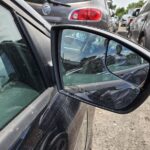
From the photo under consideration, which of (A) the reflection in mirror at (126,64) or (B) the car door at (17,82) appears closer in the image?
(B) the car door at (17,82)

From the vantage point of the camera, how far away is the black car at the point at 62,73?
148 cm

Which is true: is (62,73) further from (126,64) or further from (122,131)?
(122,131)

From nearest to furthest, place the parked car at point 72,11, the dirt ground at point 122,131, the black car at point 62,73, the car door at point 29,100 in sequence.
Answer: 1. the car door at point 29,100
2. the black car at point 62,73
3. the dirt ground at point 122,131
4. the parked car at point 72,11

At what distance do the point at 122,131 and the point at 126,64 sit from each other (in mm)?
2774

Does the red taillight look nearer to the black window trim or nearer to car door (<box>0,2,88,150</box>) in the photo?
car door (<box>0,2,88,150</box>)

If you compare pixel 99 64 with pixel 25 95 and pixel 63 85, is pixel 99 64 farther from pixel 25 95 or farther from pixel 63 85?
pixel 25 95

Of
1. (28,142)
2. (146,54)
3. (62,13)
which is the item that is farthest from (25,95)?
(62,13)

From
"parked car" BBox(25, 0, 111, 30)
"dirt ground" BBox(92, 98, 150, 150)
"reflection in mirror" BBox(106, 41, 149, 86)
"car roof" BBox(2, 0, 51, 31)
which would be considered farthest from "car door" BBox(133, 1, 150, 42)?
"reflection in mirror" BBox(106, 41, 149, 86)

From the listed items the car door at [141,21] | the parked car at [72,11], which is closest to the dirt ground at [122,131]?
the parked car at [72,11]

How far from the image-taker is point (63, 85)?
5.65 feet

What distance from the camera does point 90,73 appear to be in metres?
1.73

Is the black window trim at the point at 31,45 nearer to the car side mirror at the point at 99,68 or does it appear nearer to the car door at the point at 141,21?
the car side mirror at the point at 99,68

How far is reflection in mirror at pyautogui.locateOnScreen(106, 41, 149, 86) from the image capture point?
1.54m

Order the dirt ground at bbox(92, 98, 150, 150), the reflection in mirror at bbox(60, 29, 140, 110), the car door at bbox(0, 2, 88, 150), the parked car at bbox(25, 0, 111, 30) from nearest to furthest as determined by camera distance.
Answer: the car door at bbox(0, 2, 88, 150) < the reflection in mirror at bbox(60, 29, 140, 110) < the dirt ground at bbox(92, 98, 150, 150) < the parked car at bbox(25, 0, 111, 30)
